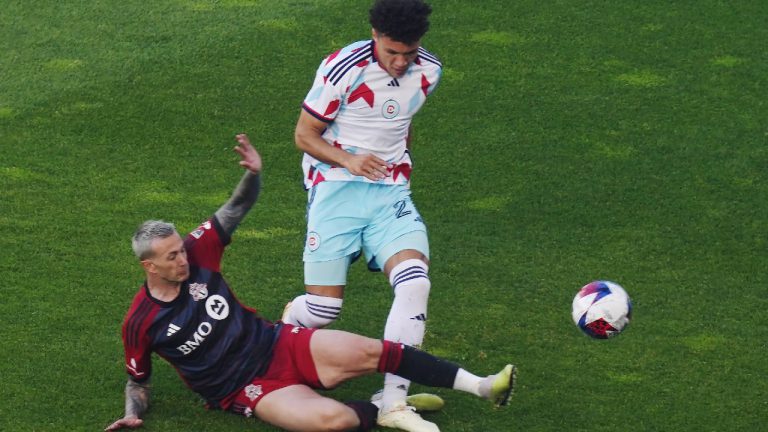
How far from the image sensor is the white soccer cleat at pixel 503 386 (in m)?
6.48

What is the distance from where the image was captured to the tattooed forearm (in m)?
6.77

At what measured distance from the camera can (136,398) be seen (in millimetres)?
6828

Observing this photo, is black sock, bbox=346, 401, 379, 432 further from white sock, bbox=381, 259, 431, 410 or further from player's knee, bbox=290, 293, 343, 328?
player's knee, bbox=290, 293, 343, 328

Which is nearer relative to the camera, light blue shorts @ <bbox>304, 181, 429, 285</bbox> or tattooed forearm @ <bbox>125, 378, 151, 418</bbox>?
tattooed forearm @ <bbox>125, 378, 151, 418</bbox>

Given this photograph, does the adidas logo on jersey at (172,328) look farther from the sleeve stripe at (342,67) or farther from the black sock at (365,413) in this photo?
the sleeve stripe at (342,67)

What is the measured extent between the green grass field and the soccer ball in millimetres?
490

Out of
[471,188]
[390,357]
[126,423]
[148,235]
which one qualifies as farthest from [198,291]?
[471,188]

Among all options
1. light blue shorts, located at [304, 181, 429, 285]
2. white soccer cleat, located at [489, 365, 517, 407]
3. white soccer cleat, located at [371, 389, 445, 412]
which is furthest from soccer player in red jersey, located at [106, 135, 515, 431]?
light blue shorts, located at [304, 181, 429, 285]

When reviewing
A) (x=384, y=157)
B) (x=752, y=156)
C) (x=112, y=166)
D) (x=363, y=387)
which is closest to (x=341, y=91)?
(x=384, y=157)

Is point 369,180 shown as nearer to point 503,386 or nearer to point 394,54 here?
point 394,54

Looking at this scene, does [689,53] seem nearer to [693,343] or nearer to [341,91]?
[693,343]

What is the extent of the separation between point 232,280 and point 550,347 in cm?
219

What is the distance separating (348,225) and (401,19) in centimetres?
118

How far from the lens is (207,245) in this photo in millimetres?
6922
